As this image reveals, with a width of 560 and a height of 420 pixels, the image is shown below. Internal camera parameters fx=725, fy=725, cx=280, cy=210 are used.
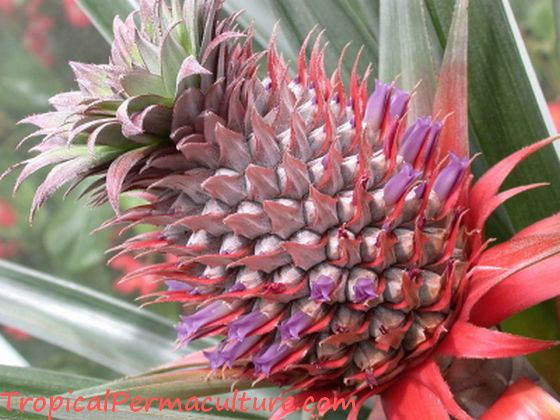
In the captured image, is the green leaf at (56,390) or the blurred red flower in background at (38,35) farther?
the blurred red flower in background at (38,35)

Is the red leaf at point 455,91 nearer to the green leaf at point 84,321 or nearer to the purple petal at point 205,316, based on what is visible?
the purple petal at point 205,316

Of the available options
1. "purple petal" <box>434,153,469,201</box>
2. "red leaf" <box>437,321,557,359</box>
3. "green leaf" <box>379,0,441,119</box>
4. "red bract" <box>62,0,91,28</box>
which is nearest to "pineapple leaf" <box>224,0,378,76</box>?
"green leaf" <box>379,0,441,119</box>

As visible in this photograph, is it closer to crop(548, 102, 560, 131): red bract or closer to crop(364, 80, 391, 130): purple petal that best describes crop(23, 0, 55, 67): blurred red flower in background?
crop(548, 102, 560, 131): red bract

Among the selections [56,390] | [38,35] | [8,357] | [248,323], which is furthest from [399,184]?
[38,35]

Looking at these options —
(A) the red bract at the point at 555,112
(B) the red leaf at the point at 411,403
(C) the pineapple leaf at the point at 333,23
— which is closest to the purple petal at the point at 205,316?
(B) the red leaf at the point at 411,403

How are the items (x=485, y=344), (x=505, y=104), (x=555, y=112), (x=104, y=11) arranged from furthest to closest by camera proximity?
(x=555, y=112)
(x=104, y=11)
(x=505, y=104)
(x=485, y=344)

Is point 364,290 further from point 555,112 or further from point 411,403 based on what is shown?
point 555,112
